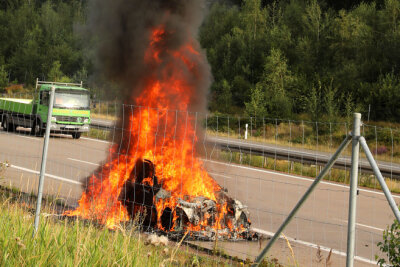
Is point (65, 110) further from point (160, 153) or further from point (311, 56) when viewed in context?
point (311, 56)

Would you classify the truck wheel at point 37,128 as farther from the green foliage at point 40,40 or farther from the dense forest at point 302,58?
the green foliage at point 40,40

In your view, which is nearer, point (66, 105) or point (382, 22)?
point (66, 105)

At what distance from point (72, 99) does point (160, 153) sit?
15577 millimetres

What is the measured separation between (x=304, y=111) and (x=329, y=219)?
31.3 m

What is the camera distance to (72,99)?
23391 mm

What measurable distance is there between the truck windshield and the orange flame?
554 inches

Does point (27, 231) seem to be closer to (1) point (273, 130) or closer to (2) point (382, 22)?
(1) point (273, 130)

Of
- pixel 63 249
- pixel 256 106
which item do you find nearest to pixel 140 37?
pixel 63 249

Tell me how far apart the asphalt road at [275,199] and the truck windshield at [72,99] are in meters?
2.86

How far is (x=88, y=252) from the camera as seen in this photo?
15.5 feet

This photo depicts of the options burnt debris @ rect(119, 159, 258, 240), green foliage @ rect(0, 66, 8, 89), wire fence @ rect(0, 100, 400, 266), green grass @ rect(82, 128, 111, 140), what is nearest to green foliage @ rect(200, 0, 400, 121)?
green grass @ rect(82, 128, 111, 140)

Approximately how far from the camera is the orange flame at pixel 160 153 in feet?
27.0

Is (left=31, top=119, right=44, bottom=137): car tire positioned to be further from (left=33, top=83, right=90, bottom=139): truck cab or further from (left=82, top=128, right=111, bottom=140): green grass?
(left=82, top=128, right=111, bottom=140): green grass

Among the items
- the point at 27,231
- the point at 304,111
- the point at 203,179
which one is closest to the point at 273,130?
the point at 304,111
